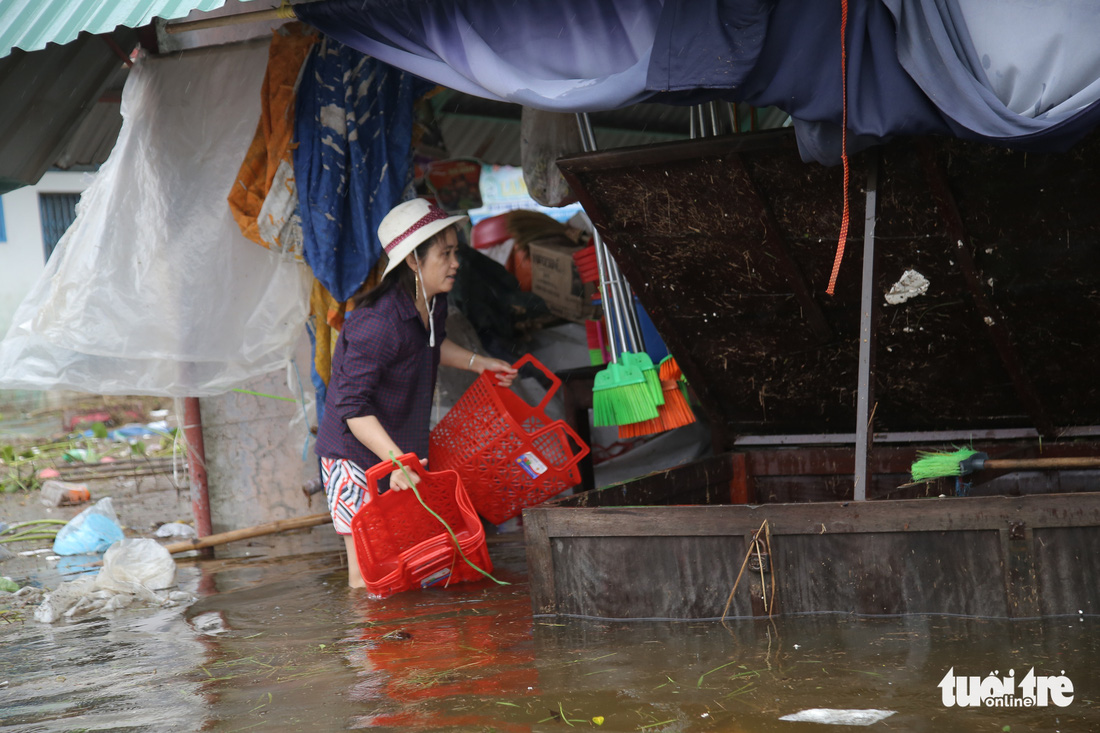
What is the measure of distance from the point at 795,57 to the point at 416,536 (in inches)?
99.1

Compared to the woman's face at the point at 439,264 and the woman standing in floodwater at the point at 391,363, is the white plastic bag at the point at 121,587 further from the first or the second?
the woman's face at the point at 439,264

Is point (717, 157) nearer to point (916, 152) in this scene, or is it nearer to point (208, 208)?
point (916, 152)

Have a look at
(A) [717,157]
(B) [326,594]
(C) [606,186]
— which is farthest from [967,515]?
(B) [326,594]

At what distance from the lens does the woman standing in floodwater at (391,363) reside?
4133mm

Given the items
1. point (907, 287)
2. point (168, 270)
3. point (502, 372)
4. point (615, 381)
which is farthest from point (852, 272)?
point (168, 270)

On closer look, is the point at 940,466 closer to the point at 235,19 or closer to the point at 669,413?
the point at 669,413

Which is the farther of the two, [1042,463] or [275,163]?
[275,163]

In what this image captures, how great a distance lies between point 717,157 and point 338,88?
73.4 inches

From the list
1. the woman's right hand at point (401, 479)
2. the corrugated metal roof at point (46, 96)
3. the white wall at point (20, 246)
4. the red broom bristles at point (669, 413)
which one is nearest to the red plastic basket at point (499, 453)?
the red broom bristles at point (669, 413)

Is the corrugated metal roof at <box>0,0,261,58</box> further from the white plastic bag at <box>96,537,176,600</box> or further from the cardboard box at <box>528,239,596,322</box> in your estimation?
the cardboard box at <box>528,239,596,322</box>

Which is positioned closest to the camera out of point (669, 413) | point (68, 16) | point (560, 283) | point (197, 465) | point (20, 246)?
point (68, 16)

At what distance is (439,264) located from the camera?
4.24m

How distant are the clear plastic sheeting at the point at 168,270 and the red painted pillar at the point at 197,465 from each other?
1004 millimetres

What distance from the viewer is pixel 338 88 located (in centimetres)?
440
